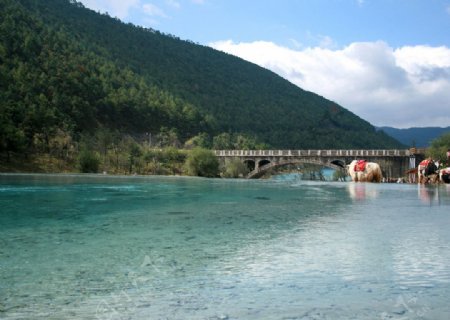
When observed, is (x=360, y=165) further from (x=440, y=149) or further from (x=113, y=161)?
(x=113, y=161)

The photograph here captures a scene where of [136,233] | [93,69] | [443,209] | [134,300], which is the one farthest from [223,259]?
[93,69]

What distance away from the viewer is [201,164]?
116 meters

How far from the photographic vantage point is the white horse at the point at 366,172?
3989 inches

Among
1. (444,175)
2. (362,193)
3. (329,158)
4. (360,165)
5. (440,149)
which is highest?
(440,149)

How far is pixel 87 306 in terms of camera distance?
11.5 metres

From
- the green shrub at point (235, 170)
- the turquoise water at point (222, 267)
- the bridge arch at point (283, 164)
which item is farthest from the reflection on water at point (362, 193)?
the green shrub at point (235, 170)

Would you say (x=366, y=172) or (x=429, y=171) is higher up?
(x=429, y=171)

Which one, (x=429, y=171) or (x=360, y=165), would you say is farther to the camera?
(x=360, y=165)

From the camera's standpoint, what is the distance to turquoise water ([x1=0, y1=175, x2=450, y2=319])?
454 inches

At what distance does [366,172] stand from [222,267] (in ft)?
295

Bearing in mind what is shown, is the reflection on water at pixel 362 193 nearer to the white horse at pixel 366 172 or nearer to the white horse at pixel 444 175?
the white horse at pixel 444 175

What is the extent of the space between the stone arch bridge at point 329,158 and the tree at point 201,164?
829 cm

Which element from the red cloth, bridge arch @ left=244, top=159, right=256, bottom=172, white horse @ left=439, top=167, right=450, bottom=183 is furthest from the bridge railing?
white horse @ left=439, top=167, right=450, bottom=183

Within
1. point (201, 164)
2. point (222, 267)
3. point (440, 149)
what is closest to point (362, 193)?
point (440, 149)
